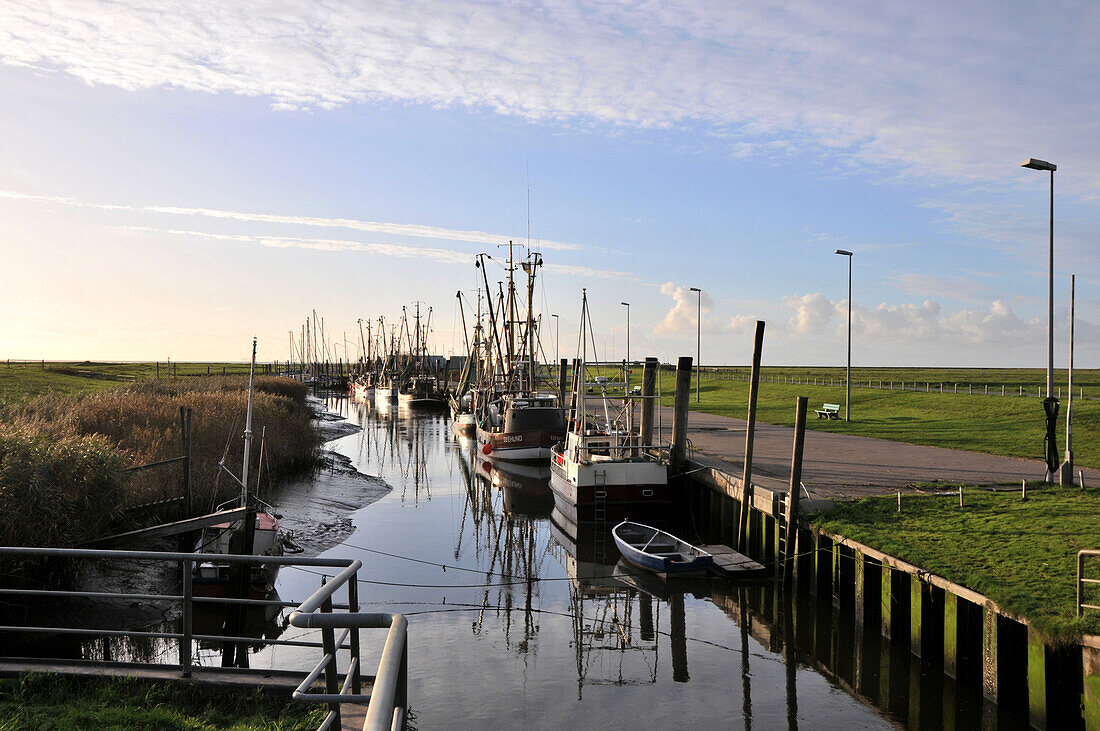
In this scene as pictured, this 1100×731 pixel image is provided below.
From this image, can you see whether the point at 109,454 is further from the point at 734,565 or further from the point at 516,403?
the point at 516,403

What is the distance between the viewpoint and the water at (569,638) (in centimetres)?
1355

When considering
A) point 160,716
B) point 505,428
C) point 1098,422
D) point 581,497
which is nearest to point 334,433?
point 505,428

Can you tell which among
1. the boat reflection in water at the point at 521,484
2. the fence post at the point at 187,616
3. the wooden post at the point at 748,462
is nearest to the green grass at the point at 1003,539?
the wooden post at the point at 748,462

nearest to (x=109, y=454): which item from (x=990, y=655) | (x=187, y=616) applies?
(x=187, y=616)

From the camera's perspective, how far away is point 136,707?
8172 millimetres

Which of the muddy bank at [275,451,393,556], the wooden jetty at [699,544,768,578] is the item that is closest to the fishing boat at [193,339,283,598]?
the muddy bank at [275,451,393,556]

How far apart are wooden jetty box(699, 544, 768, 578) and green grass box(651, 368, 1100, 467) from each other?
51.6 ft

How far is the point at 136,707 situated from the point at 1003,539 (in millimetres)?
16257

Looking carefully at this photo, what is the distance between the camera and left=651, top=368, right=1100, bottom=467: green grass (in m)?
35.9

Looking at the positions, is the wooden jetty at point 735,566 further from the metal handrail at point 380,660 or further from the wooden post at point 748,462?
the metal handrail at point 380,660

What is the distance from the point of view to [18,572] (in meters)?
15.0

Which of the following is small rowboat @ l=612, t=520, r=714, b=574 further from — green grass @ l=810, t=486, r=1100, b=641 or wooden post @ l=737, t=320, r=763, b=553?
green grass @ l=810, t=486, r=1100, b=641

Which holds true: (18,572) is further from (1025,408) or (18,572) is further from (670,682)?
(1025,408)

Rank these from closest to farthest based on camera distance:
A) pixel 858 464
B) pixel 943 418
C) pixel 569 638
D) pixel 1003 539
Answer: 1. pixel 1003 539
2. pixel 569 638
3. pixel 858 464
4. pixel 943 418
